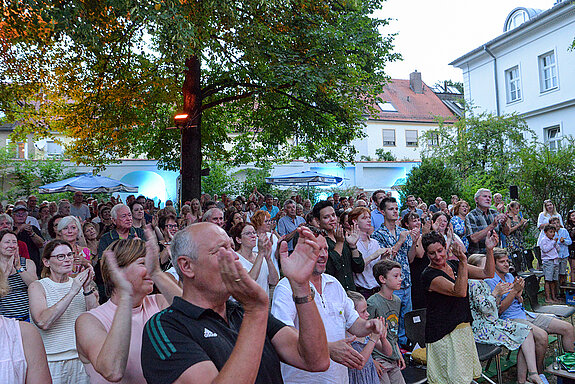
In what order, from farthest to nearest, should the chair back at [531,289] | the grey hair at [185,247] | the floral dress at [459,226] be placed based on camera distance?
the floral dress at [459,226], the chair back at [531,289], the grey hair at [185,247]

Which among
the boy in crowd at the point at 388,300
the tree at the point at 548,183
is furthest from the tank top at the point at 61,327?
the tree at the point at 548,183

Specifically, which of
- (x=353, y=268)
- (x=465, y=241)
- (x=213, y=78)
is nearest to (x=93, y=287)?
(x=353, y=268)

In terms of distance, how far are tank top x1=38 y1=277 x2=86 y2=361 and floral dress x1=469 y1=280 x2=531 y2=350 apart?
13.1 ft

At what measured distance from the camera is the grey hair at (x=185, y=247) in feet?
6.11

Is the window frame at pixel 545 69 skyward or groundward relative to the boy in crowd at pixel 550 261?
skyward

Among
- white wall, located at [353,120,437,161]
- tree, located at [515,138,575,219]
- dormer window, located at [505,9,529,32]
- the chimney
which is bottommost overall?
tree, located at [515,138,575,219]

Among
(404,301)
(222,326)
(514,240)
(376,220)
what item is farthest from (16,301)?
(514,240)

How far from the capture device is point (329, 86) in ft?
38.8

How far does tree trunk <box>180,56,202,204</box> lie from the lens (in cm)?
1226

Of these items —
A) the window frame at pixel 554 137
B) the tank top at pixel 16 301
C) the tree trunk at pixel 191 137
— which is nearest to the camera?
the tank top at pixel 16 301

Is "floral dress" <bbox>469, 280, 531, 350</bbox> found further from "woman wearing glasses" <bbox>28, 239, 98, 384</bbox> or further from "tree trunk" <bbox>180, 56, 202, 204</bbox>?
"tree trunk" <bbox>180, 56, 202, 204</bbox>

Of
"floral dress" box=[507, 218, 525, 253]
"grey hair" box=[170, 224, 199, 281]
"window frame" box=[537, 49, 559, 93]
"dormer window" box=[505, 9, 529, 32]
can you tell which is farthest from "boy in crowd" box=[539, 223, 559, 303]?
"dormer window" box=[505, 9, 529, 32]

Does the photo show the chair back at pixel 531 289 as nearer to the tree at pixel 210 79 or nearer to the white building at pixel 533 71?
the tree at pixel 210 79

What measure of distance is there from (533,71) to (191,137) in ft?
60.2
